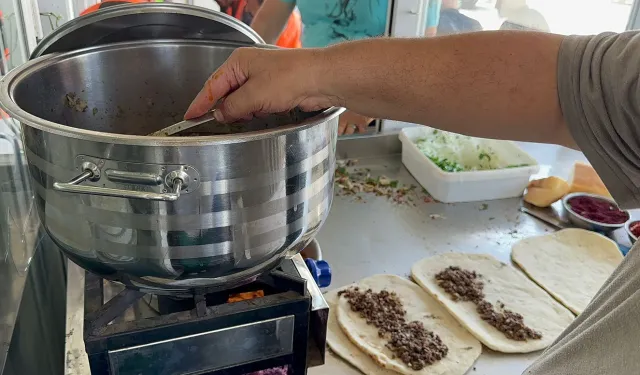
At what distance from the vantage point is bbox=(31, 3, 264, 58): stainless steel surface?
0.70m

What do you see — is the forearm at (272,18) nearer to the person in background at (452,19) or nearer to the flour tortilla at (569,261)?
the person in background at (452,19)

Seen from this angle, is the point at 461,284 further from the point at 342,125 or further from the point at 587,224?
→ the point at 342,125

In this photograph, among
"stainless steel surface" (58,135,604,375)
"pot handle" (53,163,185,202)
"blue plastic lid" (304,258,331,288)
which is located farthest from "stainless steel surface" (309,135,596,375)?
"pot handle" (53,163,185,202)

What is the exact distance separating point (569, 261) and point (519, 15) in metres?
0.85

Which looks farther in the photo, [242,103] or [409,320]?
[409,320]

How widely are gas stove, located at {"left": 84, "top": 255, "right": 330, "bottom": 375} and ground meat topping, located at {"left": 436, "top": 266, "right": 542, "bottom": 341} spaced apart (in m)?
0.53

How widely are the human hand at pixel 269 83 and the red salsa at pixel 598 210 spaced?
3.62 ft

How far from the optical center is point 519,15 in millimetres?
1757

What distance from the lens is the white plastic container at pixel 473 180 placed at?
4.82 feet

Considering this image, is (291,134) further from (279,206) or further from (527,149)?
(527,149)

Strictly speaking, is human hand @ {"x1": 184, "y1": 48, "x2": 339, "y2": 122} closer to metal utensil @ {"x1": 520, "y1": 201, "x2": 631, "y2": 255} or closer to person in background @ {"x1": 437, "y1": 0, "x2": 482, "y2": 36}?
metal utensil @ {"x1": 520, "y1": 201, "x2": 631, "y2": 255}

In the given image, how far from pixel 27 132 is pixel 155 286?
20cm

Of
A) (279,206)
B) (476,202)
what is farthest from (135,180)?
(476,202)

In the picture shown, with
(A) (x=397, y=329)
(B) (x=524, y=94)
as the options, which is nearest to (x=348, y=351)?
(A) (x=397, y=329)
